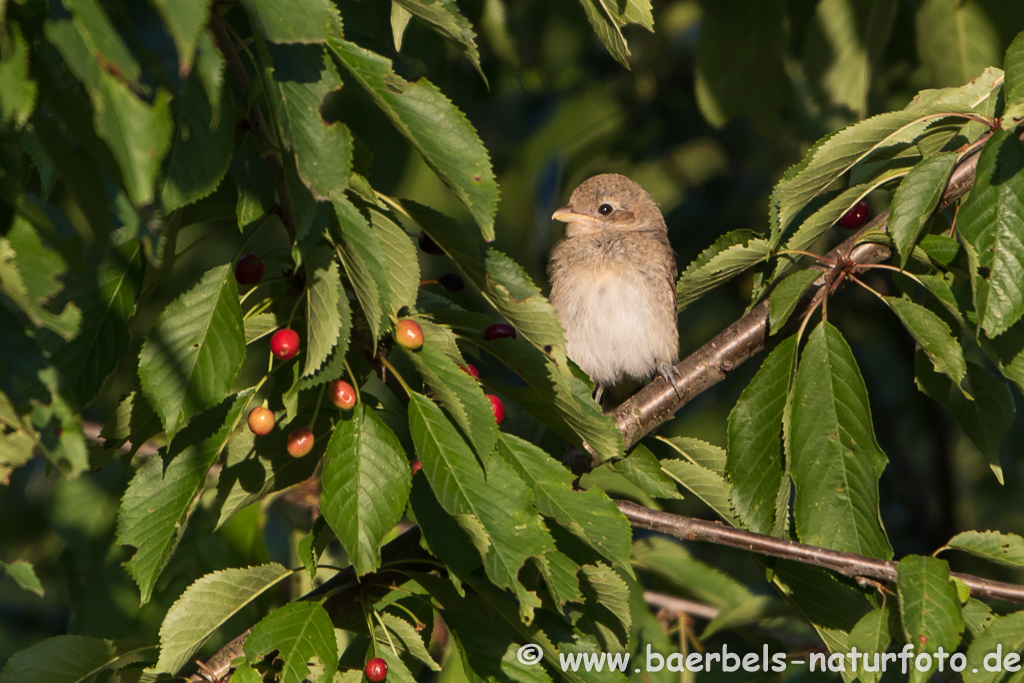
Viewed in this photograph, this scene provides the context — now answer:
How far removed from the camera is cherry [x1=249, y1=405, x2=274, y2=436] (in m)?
2.36

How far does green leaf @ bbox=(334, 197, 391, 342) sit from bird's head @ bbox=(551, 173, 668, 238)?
4.07 meters

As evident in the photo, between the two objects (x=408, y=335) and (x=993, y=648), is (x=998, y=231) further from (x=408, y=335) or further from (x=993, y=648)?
(x=408, y=335)

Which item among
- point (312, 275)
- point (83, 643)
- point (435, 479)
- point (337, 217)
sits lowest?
point (83, 643)

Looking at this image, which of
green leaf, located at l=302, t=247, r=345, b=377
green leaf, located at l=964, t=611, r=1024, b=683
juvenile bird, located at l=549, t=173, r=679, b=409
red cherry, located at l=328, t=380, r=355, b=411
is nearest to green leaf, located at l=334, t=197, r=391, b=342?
green leaf, located at l=302, t=247, r=345, b=377

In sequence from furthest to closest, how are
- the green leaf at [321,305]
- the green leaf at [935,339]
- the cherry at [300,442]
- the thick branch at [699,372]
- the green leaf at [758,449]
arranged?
the thick branch at [699,372] < the green leaf at [758,449] < the green leaf at [935,339] < the cherry at [300,442] < the green leaf at [321,305]

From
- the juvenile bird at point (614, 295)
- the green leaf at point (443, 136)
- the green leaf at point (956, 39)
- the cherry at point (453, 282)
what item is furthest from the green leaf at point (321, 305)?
the green leaf at point (956, 39)

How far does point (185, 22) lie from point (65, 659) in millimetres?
1974

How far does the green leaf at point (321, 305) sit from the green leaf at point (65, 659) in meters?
1.24

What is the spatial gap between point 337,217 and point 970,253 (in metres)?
1.82

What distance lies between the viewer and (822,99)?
5227 mm

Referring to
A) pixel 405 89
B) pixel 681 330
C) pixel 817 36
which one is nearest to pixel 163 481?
pixel 405 89

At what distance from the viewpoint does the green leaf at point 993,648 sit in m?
2.66

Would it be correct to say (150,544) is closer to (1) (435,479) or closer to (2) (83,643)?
(2) (83,643)

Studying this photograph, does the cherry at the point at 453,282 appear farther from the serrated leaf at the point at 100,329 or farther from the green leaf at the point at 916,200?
the green leaf at the point at 916,200
